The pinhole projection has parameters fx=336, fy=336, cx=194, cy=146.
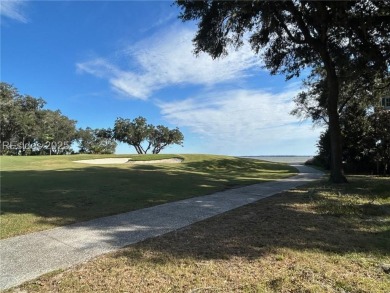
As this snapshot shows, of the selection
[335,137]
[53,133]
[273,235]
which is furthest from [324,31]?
[53,133]

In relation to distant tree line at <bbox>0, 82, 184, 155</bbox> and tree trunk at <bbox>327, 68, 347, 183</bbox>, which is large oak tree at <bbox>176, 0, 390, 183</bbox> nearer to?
tree trunk at <bbox>327, 68, 347, 183</bbox>

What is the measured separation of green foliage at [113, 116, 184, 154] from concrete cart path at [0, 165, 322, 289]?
159ft

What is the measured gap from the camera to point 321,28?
40.3 ft

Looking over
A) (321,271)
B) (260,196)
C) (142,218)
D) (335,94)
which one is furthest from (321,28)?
(321,271)

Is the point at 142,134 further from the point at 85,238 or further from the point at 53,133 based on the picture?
the point at 85,238

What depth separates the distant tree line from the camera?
4391 cm

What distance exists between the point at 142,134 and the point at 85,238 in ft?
168

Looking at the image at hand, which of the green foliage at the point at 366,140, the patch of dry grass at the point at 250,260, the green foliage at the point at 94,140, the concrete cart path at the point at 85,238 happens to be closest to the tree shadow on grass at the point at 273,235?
the patch of dry grass at the point at 250,260

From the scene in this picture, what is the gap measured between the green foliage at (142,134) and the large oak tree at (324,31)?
139 feet

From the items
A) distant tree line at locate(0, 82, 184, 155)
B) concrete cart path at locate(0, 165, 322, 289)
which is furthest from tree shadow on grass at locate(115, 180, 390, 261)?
distant tree line at locate(0, 82, 184, 155)

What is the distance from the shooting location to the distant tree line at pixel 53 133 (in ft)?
144

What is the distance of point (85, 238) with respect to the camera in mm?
5336

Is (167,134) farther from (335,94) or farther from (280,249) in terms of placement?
(280,249)

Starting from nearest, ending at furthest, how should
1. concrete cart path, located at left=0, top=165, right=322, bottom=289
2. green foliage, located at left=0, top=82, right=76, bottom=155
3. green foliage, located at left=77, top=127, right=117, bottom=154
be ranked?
concrete cart path, located at left=0, top=165, right=322, bottom=289
green foliage, located at left=0, top=82, right=76, bottom=155
green foliage, located at left=77, top=127, right=117, bottom=154
